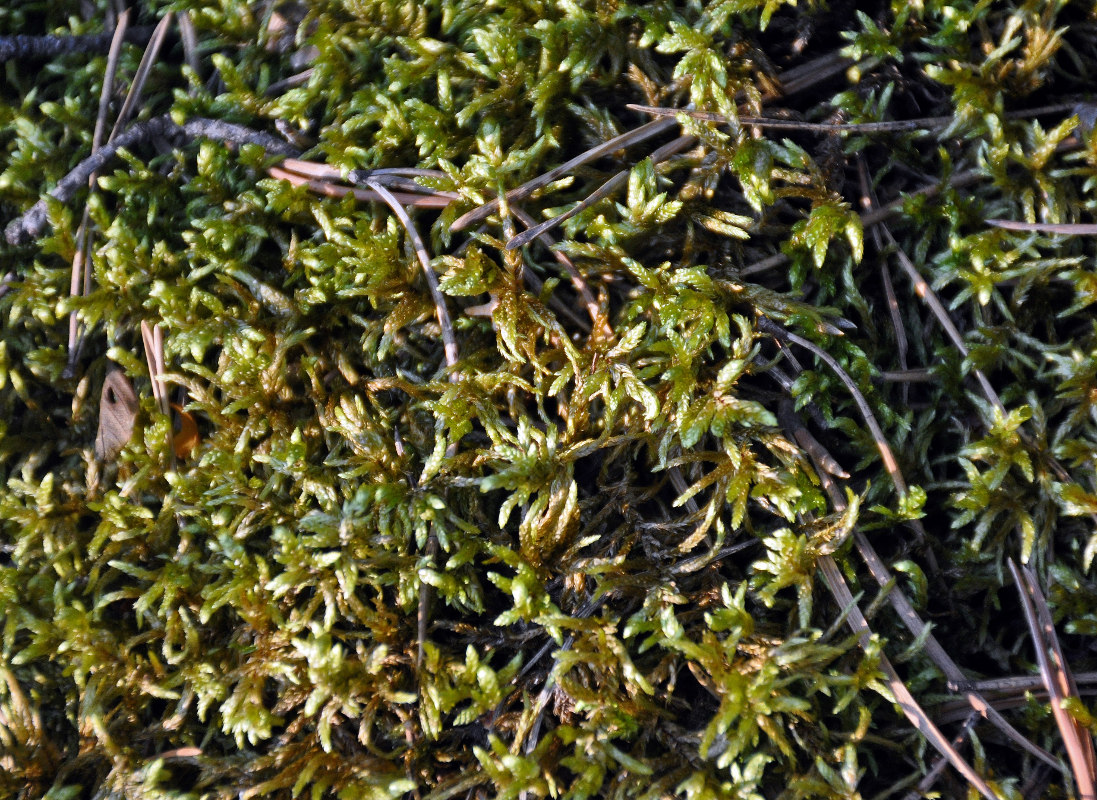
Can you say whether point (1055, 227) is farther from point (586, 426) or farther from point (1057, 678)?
point (586, 426)

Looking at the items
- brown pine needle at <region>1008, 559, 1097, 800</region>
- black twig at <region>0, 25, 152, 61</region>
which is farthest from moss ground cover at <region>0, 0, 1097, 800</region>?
black twig at <region>0, 25, 152, 61</region>

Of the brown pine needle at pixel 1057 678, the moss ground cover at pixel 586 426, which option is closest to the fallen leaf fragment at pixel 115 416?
the moss ground cover at pixel 586 426

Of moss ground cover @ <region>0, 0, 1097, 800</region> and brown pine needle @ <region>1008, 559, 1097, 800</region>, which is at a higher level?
moss ground cover @ <region>0, 0, 1097, 800</region>

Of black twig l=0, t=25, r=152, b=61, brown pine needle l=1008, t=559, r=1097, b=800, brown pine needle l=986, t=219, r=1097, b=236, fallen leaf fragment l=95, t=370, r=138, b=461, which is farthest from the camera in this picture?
black twig l=0, t=25, r=152, b=61

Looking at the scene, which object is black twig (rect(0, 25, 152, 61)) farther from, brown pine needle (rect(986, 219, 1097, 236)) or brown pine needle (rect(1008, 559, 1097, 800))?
brown pine needle (rect(1008, 559, 1097, 800))

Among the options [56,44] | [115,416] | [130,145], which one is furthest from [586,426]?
[56,44]

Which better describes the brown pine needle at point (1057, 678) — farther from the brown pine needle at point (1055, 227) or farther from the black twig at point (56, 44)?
the black twig at point (56, 44)

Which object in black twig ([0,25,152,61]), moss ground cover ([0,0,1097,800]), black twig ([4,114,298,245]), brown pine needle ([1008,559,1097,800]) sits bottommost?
brown pine needle ([1008,559,1097,800])

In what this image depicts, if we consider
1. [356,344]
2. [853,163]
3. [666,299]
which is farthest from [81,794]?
[853,163]
